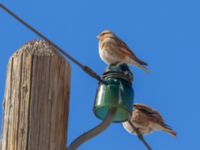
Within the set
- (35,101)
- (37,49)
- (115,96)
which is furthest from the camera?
(115,96)

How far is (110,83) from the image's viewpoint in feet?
13.3

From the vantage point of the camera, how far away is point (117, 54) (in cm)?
908

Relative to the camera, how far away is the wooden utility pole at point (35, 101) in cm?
362

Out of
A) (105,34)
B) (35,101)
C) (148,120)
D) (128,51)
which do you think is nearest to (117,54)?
→ (128,51)

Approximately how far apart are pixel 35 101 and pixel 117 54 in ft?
17.9

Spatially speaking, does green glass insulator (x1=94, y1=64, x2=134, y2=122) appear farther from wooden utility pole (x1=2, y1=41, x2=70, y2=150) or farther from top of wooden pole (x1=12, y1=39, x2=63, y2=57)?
top of wooden pole (x1=12, y1=39, x2=63, y2=57)

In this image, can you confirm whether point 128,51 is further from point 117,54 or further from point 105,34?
point 105,34

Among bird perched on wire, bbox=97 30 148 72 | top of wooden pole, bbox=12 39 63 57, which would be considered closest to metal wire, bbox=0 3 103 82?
top of wooden pole, bbox=12 39 63 57

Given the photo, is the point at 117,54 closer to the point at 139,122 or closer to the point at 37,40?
the point at 139,122

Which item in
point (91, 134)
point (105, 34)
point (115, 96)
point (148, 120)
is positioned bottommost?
point (91, 134)

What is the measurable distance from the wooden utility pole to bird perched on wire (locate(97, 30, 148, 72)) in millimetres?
5062

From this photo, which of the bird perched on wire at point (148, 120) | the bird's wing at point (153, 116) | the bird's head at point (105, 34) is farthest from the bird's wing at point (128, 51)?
the bird's wing at point (153, 116)

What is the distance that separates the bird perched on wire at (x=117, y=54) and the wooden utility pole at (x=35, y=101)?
506 centimetres

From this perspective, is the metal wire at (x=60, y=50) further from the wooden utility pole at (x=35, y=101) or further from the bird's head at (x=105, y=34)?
the bird's head at (x=105, y=34)
